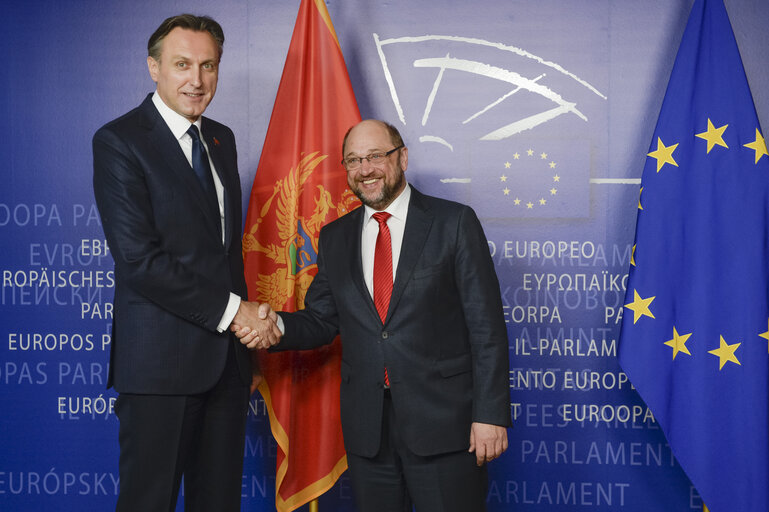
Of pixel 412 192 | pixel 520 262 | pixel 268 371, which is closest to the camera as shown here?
pixel 412 192

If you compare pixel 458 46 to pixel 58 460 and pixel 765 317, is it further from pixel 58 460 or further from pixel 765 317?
pixel 58 460

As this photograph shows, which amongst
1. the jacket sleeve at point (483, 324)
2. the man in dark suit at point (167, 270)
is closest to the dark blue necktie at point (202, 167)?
the man in dark suit at point (167, 270)

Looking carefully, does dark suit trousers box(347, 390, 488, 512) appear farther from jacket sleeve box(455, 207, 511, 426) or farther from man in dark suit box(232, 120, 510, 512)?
jacket sleeve box(455, 207, 511, 426)

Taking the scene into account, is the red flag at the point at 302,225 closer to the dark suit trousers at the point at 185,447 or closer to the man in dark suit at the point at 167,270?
the dark suit trousers at the point at 185,447

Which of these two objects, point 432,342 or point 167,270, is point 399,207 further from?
point 167,270

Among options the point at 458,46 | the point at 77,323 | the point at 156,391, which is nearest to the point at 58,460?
the point at 77,323

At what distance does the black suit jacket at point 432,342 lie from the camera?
215 centimetres

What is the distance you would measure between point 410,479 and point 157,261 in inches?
43.0

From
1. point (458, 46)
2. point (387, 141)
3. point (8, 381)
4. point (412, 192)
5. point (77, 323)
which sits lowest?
point (8, 381)

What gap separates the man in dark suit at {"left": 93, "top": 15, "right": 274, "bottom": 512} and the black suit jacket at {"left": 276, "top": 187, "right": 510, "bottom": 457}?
1.38ft

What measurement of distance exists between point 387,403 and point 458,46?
178 cm

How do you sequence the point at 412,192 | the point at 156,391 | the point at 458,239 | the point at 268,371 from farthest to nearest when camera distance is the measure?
the point at 268,371, the point at 412,192, the point at 458,239, the point at 156,391

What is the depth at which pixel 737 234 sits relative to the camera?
263 cm

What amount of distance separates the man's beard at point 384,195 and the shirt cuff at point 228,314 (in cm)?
57
